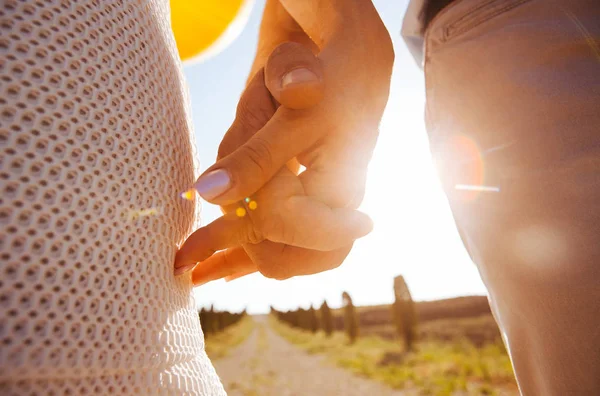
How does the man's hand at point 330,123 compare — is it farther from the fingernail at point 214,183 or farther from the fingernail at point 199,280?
the fingernail at point 199,280

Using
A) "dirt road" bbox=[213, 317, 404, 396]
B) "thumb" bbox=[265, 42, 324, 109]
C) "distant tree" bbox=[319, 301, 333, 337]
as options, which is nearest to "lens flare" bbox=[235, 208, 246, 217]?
"thumb" bbox=[265, 42, 324, 109]

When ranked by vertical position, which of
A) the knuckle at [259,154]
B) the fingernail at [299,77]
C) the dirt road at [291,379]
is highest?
the fingernail at [299,77]

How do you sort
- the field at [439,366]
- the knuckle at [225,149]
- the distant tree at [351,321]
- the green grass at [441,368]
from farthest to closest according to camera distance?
the distant tree at [351,321] < the field at [439,366] < the green grass at [441,368] < the knuckle at [225,149]

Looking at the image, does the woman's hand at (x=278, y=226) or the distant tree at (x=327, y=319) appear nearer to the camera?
the woman's hand at (x=278, y=226)

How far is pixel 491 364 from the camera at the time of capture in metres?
10.9

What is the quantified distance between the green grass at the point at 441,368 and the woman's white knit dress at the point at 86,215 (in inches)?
375

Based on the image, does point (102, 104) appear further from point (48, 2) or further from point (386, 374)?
point (386, 374)

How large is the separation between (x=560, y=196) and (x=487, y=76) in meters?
0.41

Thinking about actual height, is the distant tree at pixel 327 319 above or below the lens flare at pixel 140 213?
above

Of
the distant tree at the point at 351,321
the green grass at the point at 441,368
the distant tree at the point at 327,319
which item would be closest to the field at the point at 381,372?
the green grass at the point at 441,368

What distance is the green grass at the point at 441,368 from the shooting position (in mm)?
9141

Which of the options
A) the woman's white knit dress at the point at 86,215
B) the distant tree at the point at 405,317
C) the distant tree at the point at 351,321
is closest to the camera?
the woman's white knit dress at the point at 86,215

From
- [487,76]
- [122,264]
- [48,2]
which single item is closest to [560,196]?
[487,76]

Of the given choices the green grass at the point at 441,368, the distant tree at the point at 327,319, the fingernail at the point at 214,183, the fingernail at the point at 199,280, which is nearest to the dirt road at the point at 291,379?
the green grass at the point at 441,368
